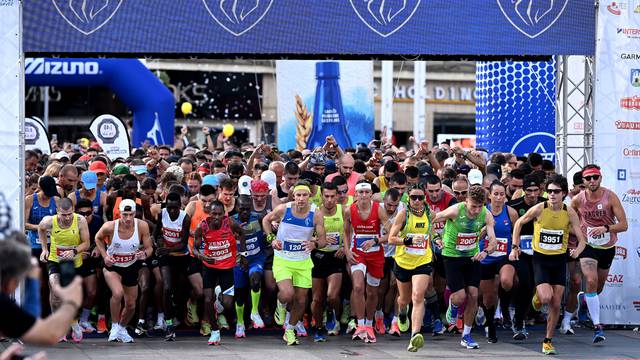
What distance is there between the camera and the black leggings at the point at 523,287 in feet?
44.3

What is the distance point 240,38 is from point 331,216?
2.45 m

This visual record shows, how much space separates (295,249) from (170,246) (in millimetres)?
1617

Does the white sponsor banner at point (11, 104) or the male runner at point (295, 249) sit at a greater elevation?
the white sponsor banner at point (11, 104)

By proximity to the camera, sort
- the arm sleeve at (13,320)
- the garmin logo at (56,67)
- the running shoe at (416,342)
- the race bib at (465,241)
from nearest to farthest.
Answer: the arm sleeve at (13,320) → the running shoe at (416,342) → the race bib at (465,241) → the garmin logo at (56,67)

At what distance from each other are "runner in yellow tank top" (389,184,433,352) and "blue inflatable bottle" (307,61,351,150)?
11427mm

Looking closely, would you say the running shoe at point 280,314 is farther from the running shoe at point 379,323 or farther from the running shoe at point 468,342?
the running shoe at point 468,342

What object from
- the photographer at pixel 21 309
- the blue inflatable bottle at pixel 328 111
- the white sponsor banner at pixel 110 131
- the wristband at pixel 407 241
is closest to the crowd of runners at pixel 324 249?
the wristband at pixel 407 241

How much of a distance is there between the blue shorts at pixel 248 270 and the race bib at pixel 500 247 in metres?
2.80

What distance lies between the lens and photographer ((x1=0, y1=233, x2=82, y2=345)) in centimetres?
571

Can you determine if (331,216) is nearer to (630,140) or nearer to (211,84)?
(630,140)

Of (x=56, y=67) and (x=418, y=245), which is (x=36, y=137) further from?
(x=418, y=245)

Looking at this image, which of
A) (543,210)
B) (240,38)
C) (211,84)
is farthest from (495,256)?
(211,84)

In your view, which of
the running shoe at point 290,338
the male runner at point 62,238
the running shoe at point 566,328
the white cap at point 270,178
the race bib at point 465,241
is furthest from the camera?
the white cap at point 270,178

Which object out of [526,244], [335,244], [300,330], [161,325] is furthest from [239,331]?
[526,244]
